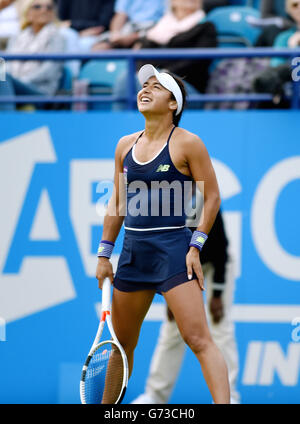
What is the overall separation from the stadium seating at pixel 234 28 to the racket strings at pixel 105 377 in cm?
391

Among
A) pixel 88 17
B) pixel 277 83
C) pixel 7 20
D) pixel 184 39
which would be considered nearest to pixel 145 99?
pixel 277 83

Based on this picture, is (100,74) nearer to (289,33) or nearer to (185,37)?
(185,37)

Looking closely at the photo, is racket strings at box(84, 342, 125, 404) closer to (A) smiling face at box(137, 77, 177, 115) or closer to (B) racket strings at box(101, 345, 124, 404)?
(B) racket strings at box(101, 345, 124, 404)

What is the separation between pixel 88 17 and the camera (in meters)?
8.92

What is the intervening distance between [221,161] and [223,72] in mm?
924

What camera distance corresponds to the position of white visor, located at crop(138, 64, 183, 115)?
14.1 feet

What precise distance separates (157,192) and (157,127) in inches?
14.6

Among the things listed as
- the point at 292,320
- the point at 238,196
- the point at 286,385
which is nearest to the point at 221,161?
the point at 238,196

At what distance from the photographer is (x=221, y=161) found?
6133 millimetres

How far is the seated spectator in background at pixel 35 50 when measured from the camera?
21.8ft

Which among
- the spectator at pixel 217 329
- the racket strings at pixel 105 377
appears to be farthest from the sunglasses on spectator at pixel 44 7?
the racket strings at pixel 105 377

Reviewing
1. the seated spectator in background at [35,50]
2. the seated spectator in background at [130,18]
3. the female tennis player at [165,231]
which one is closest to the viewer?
the female tennis player at [165,231]

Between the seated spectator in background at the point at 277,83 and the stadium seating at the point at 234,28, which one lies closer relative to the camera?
the seated spectator in background at the point at 277,83

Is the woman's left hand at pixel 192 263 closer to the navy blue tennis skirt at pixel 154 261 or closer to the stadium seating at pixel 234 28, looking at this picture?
the navy blue tennis skirt at pixel 154 261
